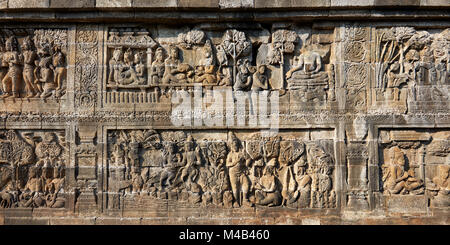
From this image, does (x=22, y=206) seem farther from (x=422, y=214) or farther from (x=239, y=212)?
(x=422, y=214)

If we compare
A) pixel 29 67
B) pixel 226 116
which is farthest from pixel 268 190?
pixel 29 67

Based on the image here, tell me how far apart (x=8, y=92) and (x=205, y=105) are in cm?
367

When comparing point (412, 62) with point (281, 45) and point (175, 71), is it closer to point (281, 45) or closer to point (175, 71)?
point (281, 45)

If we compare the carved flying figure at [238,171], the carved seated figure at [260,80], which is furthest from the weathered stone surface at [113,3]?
the carved flying figure at [238,171]

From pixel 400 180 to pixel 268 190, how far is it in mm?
2379

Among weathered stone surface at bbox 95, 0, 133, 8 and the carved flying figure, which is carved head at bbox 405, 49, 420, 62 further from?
weathered stone surface at bbox 95, 0, 133, 8

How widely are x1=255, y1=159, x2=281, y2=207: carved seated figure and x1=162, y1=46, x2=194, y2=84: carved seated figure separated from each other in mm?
2236

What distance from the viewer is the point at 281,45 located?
27.6ft

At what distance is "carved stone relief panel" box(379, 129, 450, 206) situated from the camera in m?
8.20

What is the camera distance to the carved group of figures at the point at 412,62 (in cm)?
832

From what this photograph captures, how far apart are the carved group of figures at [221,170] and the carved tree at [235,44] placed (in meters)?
1.50

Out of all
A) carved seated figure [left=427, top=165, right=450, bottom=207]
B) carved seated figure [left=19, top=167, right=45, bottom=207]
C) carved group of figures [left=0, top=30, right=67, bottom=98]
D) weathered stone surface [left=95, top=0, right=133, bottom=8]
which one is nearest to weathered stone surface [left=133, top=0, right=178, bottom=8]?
weathered stone surface [left=95, top=0, right=133, bottom=8]

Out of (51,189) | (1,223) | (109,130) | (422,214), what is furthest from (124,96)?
(422,214)

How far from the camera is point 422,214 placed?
816cm
